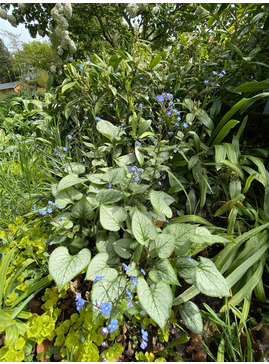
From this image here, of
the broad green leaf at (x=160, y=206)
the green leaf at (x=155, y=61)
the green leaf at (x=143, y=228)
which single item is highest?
the green leaf at (x=155, y=61)

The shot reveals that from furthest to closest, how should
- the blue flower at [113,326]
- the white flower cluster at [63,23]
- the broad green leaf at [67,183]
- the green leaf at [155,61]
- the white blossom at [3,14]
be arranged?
the white blossom at [3,14] < the white flower cluster at [63,23] < the green leaf at [155,61] < the broad green leaf at [67,183] < the blue flower at [113,326]

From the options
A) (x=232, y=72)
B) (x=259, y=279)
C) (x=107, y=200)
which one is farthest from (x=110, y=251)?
(x=232, y=72)

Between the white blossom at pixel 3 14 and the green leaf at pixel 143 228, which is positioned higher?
the white blossom at pixel 3 14

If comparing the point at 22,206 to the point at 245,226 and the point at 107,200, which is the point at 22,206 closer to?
the point at 107,200

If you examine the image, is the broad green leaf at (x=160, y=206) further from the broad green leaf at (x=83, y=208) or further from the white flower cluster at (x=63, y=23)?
the white flower cluster at (x=63, y=23)

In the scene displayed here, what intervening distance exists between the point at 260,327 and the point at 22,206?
4.72ft

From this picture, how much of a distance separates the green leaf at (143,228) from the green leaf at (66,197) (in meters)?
0.37

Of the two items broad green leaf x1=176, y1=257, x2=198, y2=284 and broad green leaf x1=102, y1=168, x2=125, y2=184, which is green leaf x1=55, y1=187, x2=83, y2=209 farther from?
broad green leaf x1=176, y1=257, x2=198, y2=284

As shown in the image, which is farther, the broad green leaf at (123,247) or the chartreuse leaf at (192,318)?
the broad green leaf at (123,247)

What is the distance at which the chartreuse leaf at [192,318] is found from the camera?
2.55 feet

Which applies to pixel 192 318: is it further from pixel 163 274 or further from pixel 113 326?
pixel 113 326

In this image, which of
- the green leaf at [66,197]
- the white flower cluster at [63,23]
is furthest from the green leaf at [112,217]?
the white flower cluster at [63,23]

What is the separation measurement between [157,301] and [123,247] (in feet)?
0.90

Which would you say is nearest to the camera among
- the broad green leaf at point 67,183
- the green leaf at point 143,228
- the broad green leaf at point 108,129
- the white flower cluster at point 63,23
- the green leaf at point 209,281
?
the green leaf at point 209,281
